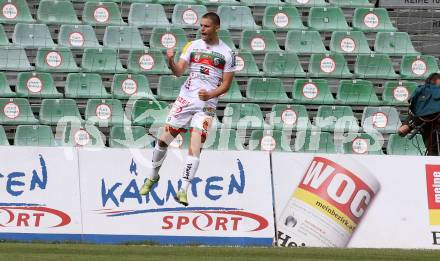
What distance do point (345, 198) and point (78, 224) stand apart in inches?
142

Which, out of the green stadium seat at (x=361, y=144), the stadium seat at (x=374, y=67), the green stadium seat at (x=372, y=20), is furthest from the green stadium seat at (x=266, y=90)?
the green stadium seat at (x=372, y=20)

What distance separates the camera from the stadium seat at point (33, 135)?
1762 cm

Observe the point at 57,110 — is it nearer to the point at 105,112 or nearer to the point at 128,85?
the point at 105,112

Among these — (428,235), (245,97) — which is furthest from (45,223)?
(245,97)

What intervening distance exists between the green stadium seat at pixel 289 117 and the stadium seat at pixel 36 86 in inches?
151

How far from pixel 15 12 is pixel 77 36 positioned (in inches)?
55.4

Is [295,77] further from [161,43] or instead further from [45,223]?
Result: [45,223]

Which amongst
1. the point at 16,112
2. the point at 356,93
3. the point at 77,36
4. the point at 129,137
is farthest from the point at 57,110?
the point at 356,93

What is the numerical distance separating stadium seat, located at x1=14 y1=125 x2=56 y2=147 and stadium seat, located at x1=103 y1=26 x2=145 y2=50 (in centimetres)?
280

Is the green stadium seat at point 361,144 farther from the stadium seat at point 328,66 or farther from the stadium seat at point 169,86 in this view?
the stadium seat at point 169,86

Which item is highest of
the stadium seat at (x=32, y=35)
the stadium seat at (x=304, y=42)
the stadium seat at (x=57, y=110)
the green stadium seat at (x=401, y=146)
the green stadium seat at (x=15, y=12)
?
the green stadium seat at (x=15, y=12)

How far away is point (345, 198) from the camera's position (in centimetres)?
1428

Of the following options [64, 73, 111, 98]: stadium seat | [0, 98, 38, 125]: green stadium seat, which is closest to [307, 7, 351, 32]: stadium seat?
[64, 73, 111, 98]: stadium seat

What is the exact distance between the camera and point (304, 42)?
67.3ft
